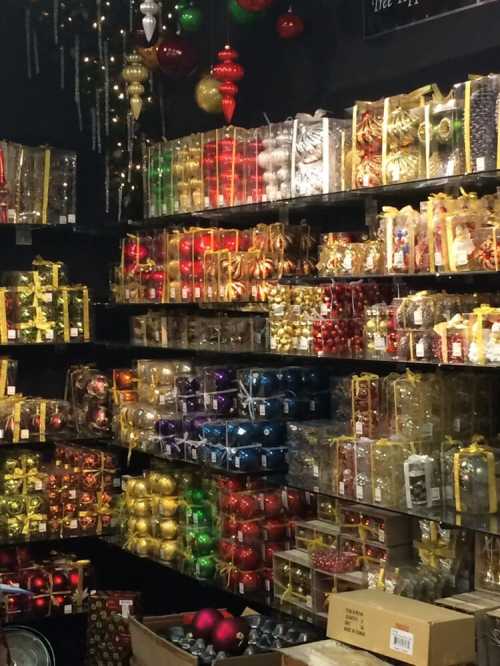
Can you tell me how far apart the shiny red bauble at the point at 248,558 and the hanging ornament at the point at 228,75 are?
1.92m

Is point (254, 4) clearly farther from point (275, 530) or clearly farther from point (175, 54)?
point (275, 530)

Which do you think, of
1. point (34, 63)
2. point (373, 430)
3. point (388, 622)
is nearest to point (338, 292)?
point (373, 430)

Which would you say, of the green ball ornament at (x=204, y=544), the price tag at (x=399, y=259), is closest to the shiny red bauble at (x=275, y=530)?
the green ball ornament at (x=204, y=544)

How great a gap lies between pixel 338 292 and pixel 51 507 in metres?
2.02

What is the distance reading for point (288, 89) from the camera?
16.4ft

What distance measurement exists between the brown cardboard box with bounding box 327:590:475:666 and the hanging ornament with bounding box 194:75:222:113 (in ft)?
8.41

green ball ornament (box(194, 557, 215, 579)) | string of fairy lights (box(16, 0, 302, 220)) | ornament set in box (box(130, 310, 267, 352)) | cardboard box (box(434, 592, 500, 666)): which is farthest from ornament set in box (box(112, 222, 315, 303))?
cardboard box (box(434, 592, 500, 666))

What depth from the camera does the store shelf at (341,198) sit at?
141 inches

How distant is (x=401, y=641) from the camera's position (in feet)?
9.78

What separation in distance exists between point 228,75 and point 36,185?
120 centimetres

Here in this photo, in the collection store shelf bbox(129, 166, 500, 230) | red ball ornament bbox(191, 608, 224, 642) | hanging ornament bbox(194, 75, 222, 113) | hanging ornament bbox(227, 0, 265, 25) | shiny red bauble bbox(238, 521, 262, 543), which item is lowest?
red ball ornament bbox(191, 608, 224, 642)

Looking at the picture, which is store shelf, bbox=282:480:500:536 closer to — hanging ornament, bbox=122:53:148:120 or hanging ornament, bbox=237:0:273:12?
hanging ornament, bbox=237:0:273:12

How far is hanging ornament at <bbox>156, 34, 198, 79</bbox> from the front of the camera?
491 centimetres

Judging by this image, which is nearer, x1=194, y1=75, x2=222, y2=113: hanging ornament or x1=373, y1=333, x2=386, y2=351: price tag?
x1=373, y1=333, x2=386, y2=351: price tag
